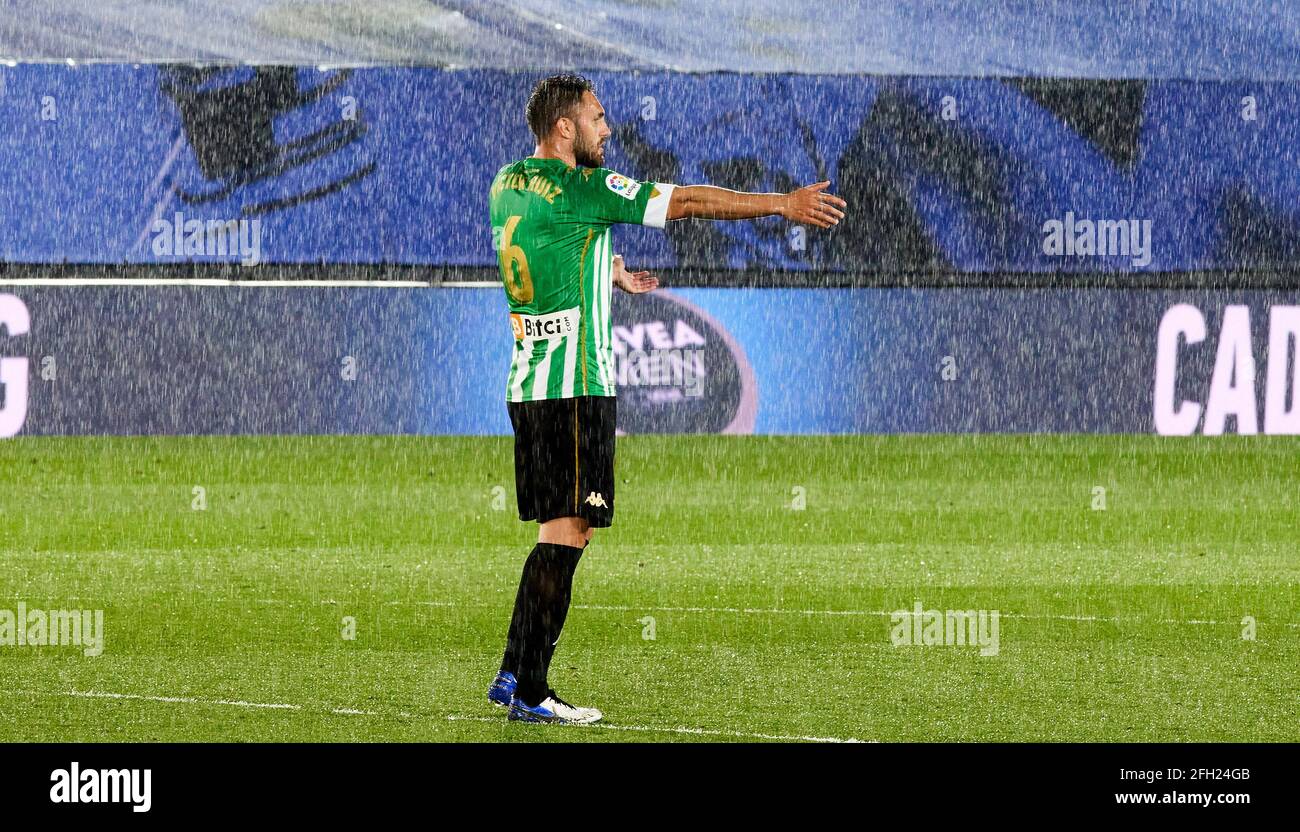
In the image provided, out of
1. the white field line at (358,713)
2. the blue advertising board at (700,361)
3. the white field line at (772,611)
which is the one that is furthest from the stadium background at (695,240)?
the white field line at (358,713)

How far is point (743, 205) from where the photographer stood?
20.1 feet

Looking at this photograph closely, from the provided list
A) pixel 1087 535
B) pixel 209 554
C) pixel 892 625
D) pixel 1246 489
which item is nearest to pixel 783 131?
pixel 1246 489

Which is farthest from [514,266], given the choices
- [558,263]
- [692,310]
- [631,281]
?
[692,310]

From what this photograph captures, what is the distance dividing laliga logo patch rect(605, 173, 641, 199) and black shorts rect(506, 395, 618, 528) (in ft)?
2.13

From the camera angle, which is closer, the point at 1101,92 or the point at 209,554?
the point at 209,554

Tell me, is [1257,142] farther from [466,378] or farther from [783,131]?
[466,378]

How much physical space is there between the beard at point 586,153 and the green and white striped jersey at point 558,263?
0.08 meters

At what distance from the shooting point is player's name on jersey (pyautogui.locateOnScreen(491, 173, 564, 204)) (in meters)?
6.31

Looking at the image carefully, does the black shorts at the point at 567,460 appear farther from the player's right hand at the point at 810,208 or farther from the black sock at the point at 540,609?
the player's right hand at the point at 810,208

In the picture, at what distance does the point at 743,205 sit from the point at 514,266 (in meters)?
0.79

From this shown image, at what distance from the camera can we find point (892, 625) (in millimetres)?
8781

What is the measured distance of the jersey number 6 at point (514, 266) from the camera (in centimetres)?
636

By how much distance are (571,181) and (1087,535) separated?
7.39 meters

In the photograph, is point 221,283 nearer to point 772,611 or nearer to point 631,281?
point 772,611
